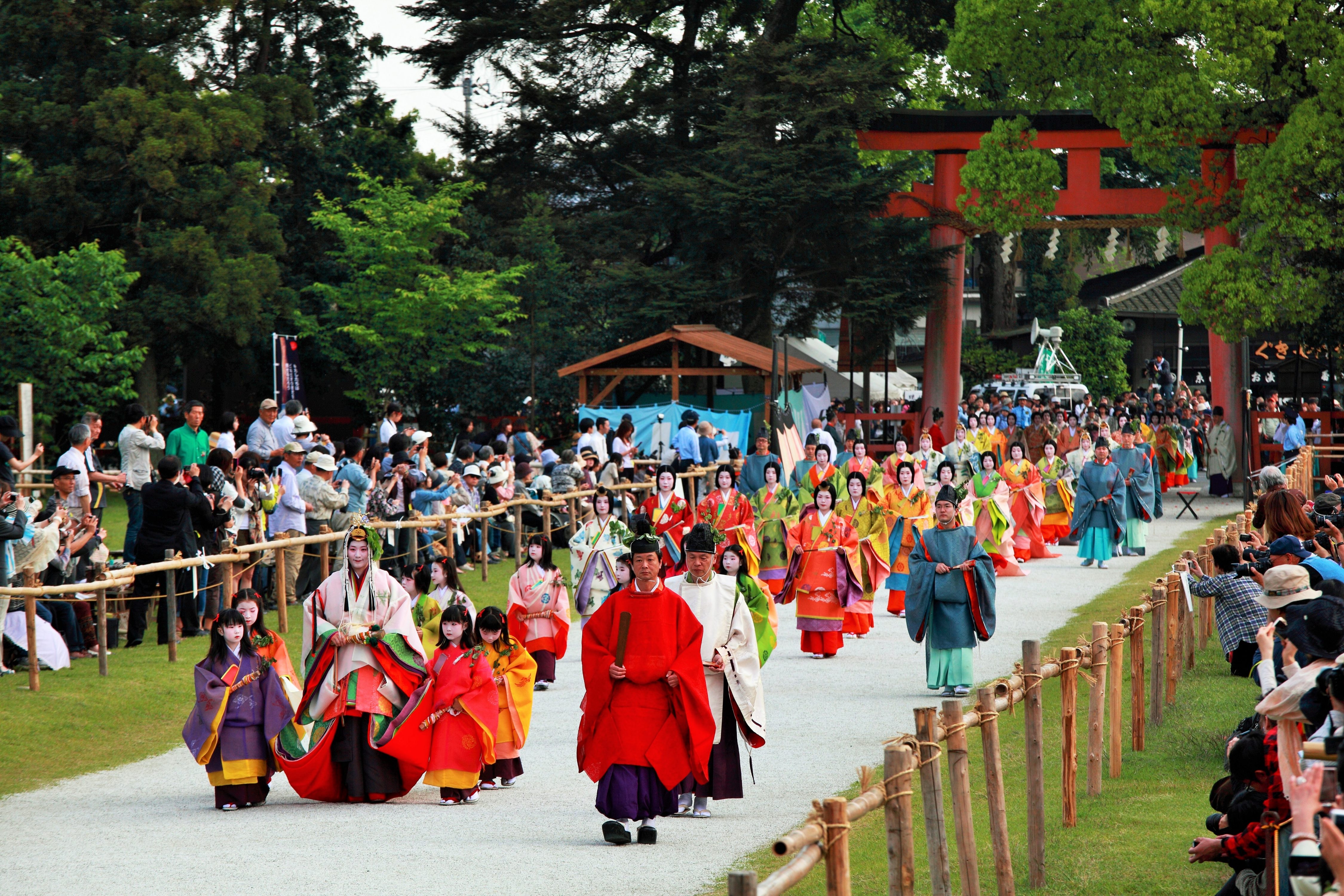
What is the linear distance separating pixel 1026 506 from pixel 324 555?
10.2m

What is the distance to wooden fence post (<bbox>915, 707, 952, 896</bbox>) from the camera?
213 inches

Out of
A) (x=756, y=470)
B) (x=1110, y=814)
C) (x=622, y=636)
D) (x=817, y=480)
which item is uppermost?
(x=756, y=470)

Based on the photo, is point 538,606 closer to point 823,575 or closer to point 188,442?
point 823,575

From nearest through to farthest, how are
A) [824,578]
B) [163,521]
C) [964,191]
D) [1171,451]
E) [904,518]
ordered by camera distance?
[163,521] < [824,578] < [904,518] < [1171,451] < [964,191]

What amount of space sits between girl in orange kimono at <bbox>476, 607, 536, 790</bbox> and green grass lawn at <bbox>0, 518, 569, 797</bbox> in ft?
8.49

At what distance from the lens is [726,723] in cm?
794

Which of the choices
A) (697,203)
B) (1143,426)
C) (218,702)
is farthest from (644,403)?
(218,702)

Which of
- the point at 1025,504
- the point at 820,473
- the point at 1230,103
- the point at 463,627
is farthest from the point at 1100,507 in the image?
the point at 463,627

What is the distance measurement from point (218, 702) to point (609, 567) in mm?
5125

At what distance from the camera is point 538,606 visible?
1163cm

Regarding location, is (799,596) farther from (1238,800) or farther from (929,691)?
(1238,800)

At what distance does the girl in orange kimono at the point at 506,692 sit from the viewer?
8516 millimetres

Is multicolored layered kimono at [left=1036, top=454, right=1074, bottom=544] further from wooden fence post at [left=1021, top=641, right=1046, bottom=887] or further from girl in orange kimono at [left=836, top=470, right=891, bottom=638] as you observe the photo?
wooden fence post at [left=1021, top=641, right=1046, bottom=887]

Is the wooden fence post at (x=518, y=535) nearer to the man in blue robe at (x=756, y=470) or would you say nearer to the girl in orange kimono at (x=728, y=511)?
the girl in orange kimono at (x=728, y=511)
